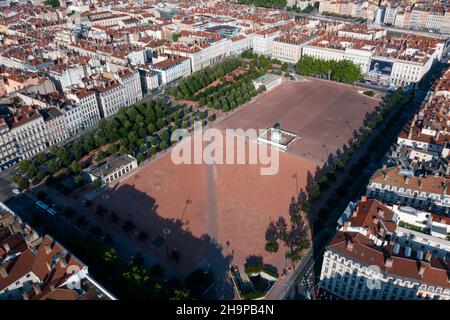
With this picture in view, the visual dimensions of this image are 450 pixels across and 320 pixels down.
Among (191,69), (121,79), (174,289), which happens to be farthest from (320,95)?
(174,289)

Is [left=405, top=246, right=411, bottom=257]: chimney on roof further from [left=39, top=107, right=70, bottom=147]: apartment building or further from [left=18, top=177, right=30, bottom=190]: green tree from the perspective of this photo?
[left=39, top=107, right=70, bottom=147]: apartment building

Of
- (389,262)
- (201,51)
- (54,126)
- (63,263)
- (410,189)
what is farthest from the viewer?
(201,51)

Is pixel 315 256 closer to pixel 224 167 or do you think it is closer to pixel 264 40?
pixel 224 167

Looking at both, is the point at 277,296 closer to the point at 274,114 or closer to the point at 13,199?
the point at 13,199

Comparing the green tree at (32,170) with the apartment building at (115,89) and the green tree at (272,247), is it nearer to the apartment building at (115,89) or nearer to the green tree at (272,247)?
the apartment building at (115,89)

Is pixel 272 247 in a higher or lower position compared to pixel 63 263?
lower

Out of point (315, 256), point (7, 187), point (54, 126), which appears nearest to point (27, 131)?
point (54, 126)
